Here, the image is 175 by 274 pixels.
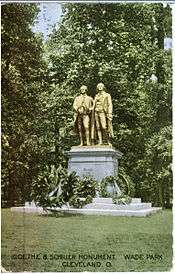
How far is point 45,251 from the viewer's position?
650 cm

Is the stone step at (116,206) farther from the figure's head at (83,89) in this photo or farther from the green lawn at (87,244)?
the figure's head at (83,89)

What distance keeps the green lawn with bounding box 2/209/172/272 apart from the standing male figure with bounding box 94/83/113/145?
0.94 meters

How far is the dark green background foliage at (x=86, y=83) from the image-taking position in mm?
6812

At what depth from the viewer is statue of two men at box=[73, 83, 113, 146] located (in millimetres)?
7016

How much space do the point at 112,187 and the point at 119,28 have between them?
1619 millimetres

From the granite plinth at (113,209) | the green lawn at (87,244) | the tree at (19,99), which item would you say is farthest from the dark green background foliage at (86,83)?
the green lawn at (87,244)

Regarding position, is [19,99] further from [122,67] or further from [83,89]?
[122,67]

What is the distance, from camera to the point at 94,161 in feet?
23.9

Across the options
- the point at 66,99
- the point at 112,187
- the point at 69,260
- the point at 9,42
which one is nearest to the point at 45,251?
the point at 69,260

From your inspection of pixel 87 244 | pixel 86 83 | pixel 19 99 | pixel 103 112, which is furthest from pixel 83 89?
pixel 87 244

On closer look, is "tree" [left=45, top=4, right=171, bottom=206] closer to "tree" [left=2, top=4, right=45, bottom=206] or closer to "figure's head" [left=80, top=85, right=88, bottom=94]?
"figure's head" [left=80, top=85, right=88, bottom=94]

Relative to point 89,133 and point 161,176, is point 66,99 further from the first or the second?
point 161,176

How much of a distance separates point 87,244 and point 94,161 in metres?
1.10

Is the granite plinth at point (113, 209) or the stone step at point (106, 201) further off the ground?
the stone step at point (106, 201)
